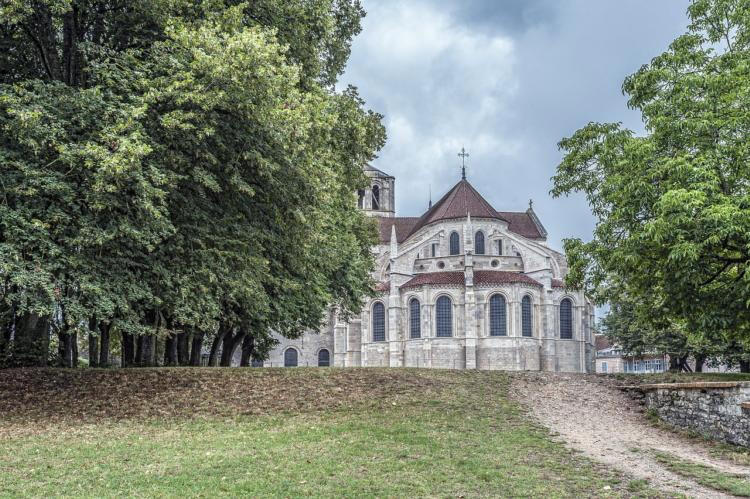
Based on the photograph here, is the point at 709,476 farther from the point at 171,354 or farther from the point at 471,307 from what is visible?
the point at 471,307

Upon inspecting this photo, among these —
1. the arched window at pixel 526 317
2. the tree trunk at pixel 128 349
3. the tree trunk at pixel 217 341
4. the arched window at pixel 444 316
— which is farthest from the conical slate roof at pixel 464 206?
the tree trunk at pixel 128 349

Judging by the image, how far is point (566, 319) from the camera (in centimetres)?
4956

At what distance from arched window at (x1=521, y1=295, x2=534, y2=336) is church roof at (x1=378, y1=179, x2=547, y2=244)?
7853mm

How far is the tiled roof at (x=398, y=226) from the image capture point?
210 ft

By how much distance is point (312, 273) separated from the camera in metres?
21.8

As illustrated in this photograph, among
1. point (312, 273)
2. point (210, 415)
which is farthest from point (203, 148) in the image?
point (312, 273)

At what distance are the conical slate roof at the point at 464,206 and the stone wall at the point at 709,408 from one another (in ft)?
125

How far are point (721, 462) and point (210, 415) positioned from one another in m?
9.96

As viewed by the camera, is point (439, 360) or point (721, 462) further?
point (439, 360)

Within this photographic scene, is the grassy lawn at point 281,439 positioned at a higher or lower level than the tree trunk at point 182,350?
lower

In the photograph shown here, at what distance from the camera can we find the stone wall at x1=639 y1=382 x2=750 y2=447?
12.1 meters

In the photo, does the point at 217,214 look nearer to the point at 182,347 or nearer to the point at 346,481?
the point at 346,481

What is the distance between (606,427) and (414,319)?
3518 centimetres

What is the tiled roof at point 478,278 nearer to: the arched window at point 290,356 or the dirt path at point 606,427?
the arched window at point 290,356
